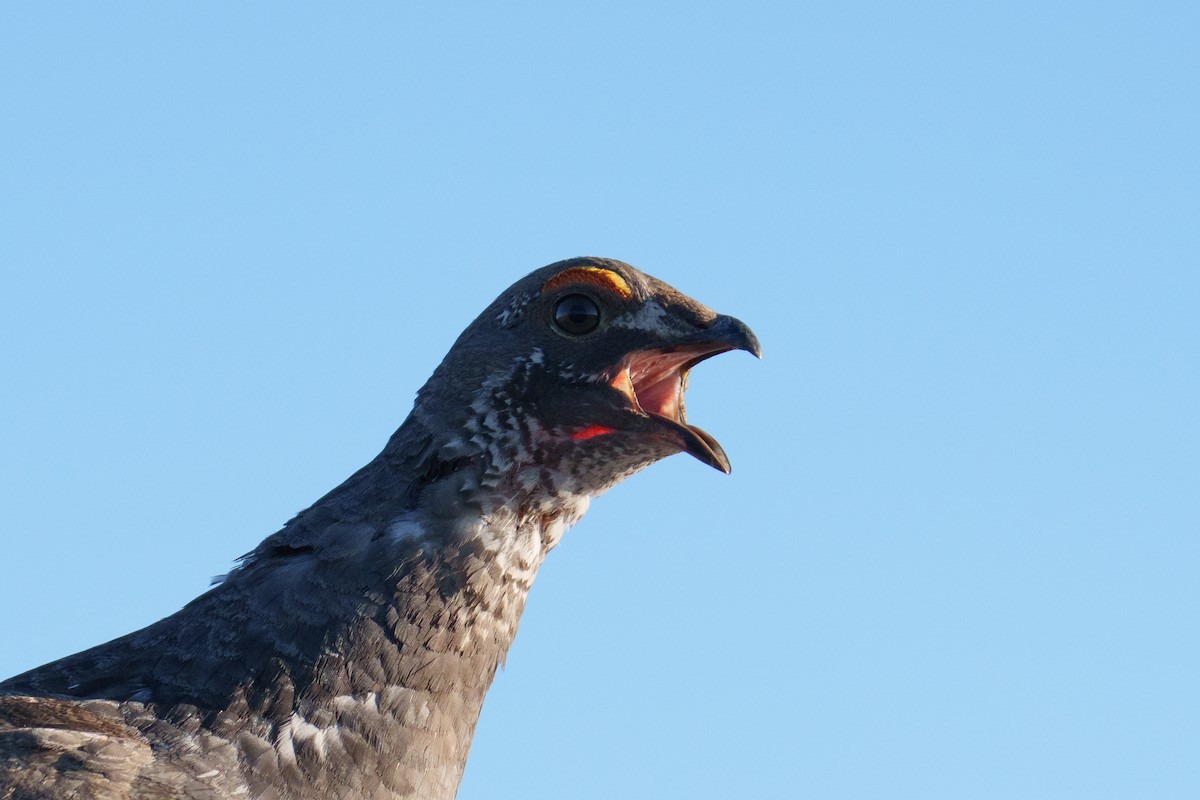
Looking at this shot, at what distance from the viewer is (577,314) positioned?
28.2 feet

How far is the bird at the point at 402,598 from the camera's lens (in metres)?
7.57

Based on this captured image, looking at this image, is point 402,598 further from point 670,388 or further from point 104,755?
point 670,388

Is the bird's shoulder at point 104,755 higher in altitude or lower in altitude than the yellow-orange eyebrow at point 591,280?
lower

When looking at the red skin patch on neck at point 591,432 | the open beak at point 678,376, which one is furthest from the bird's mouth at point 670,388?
the red skin patch on neck at point 591,432

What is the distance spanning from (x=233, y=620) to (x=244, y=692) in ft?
1.10

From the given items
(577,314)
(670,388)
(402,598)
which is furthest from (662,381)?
(402,598)

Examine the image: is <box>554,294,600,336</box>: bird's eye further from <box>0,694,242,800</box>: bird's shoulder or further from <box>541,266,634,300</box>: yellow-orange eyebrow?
<box>0,694,242,800</box>: bird's shoulder

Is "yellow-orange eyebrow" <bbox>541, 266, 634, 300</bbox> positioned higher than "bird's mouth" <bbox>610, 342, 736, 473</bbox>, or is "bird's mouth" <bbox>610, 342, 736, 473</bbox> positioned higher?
"yellow-orange eyebrow" <bbox>541, 266, 634, 300</bbox>

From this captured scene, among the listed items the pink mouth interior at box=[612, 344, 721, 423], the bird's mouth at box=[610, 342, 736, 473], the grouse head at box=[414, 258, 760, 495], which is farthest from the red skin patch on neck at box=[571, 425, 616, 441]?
the pink mouth interior at box=[612, 344, 721, 423]

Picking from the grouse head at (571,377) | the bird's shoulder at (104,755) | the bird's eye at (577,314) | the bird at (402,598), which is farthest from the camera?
the bird's eye at (577,314)

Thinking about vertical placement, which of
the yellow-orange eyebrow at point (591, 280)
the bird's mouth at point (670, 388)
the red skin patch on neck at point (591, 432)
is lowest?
the red skin patch on neck at point (591, 432)

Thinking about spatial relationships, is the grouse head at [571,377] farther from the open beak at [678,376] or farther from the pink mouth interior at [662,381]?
the pink mouth interior at [662,381]

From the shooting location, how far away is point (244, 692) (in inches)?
302

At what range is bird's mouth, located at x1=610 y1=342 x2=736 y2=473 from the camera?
8391mm
